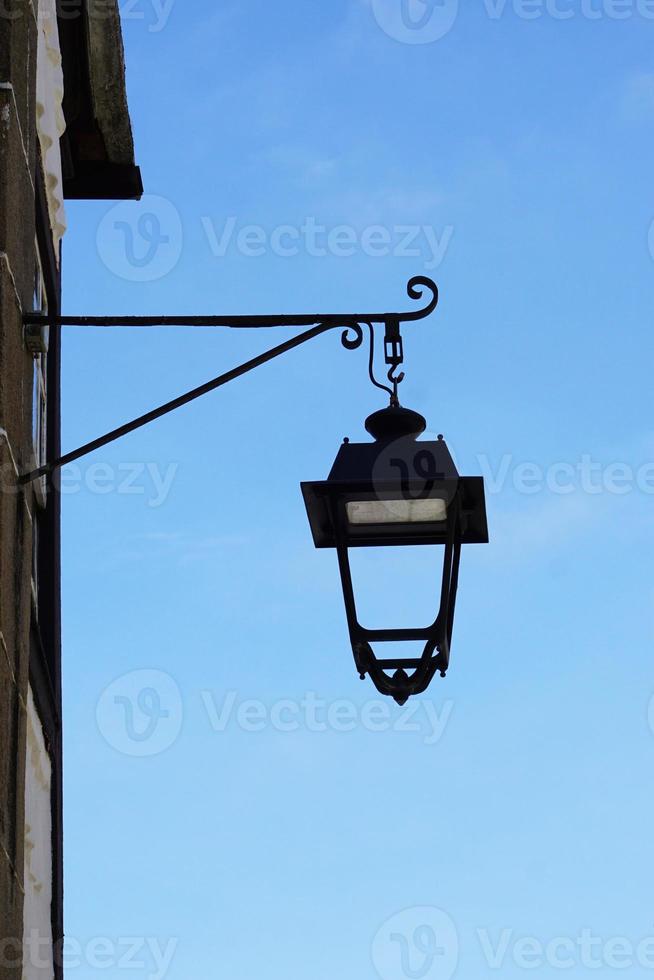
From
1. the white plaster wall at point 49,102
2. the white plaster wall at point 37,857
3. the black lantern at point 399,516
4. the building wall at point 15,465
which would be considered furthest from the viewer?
the white plaster wall at point 49,102

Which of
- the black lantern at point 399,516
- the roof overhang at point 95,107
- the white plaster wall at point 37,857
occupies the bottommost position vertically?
the white plaster wall at point 37,857

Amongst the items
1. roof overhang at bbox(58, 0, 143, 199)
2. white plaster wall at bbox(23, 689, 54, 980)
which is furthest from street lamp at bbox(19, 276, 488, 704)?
roof overhang at bbox(58, 0, 143, 199)

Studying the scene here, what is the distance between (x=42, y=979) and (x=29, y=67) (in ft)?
A: 10.7

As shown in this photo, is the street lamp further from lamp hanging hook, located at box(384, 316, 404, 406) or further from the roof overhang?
the roof overhang

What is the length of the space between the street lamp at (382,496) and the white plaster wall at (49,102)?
1767 mm

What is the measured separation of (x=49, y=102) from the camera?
7.24 metres

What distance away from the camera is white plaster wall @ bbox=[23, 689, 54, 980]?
634 centimetres

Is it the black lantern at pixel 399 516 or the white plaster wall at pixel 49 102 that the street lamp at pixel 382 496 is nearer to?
the black lantern at pixel 399 516

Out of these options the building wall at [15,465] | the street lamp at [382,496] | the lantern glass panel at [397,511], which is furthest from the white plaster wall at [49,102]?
the lantern glass panel at [397,511]

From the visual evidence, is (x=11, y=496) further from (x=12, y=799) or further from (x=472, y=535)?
(x=472, y=535)

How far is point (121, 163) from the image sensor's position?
9836 millimetres

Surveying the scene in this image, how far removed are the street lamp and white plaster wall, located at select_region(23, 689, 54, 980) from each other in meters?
1.29

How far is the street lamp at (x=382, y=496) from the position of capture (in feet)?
17.7

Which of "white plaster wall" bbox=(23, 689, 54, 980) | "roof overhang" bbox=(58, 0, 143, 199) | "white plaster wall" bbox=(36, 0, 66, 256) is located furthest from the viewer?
"roof overhang" bbox=(58, 0, 143, 199)
